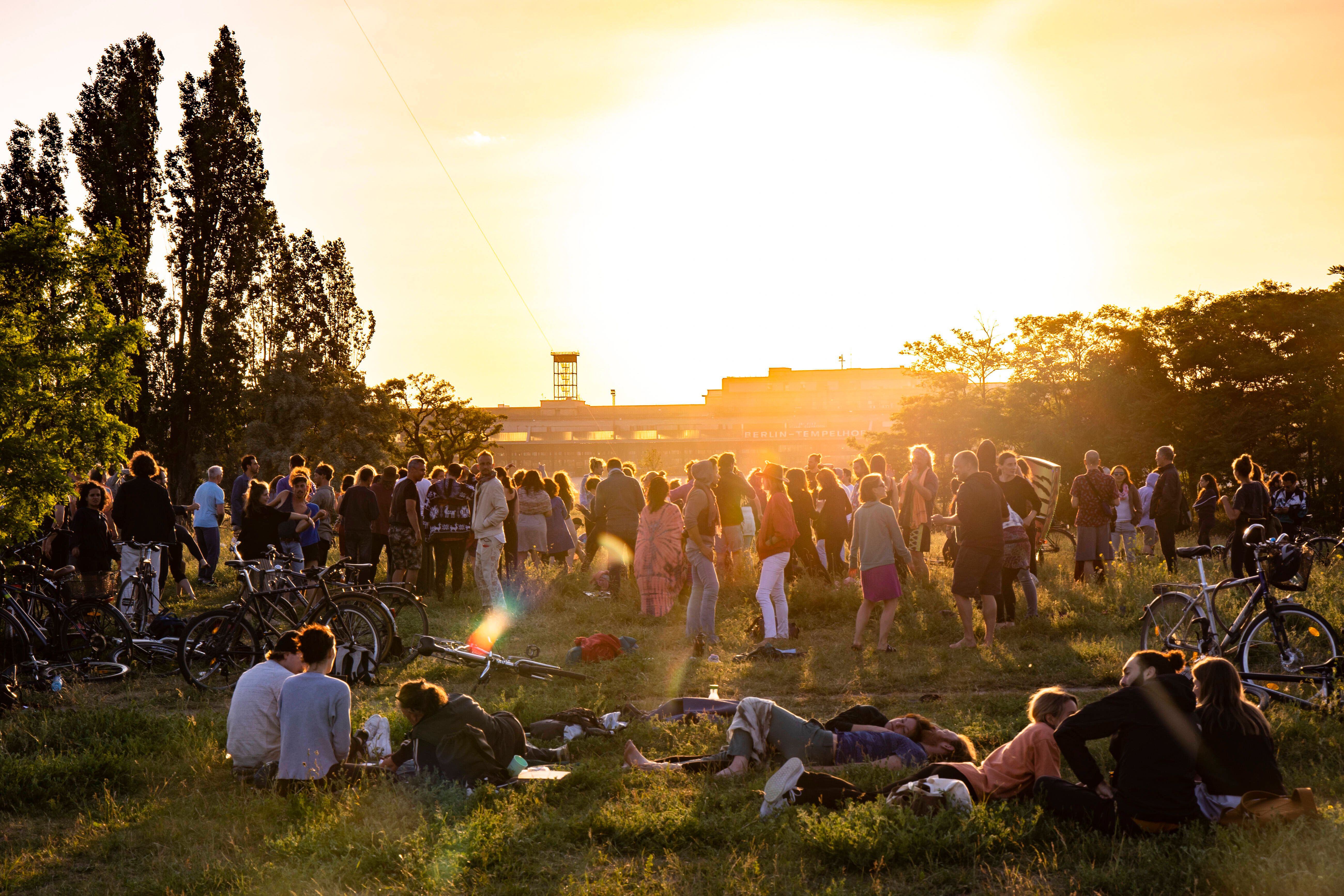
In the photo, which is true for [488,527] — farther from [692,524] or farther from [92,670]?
[92,670]

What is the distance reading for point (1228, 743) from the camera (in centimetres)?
509

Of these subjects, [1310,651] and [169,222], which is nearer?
[1310,651]

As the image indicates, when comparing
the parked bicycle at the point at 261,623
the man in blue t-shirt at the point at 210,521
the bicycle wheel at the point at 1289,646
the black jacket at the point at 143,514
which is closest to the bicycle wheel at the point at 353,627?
the parked bicycle at the point at 261,623

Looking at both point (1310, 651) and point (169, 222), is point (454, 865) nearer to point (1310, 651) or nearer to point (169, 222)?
point (1310, 651)

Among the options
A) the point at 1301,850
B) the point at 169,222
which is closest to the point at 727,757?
the point at 1301,850

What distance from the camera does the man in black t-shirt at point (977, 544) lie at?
990 centimetres

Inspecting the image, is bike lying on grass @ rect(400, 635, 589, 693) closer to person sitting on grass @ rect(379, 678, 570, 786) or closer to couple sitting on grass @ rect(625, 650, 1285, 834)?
person sitting on grass @ rect(379, 678, 570, 786)

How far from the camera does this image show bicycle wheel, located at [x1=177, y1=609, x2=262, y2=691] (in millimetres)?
9227

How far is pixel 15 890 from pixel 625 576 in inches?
411

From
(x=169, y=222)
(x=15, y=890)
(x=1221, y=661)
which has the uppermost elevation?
(x=169, y=222)

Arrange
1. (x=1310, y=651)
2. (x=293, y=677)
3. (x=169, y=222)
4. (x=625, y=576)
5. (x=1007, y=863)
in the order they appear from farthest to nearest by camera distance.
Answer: (x=169, y=222) → (x=625, y=576) → (x=1310, y=651) → (x=293, y=677) → (x=1007, y=863)

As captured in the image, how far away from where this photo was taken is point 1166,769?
201 inches

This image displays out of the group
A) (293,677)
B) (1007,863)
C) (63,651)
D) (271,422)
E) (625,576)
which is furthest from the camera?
(271,422)

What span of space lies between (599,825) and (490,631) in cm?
671
